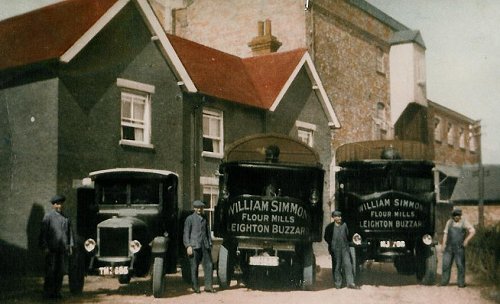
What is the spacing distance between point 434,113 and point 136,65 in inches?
1071

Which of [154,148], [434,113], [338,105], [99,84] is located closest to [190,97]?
[154,148]

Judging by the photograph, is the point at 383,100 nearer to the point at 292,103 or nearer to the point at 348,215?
the point at 292,103

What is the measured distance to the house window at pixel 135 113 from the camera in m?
17.0

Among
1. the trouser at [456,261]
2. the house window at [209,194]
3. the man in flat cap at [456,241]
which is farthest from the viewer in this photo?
the house window at [209,194]

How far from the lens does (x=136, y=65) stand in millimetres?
A: 17297

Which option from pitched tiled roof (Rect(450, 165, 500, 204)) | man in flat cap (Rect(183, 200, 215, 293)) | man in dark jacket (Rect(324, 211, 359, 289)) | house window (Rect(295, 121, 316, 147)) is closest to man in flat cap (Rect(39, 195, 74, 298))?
man in flat cap (Rect(183, 200, 215, 293))

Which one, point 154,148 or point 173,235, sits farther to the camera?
point 154,148

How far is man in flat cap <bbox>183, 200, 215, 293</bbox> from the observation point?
11.9m

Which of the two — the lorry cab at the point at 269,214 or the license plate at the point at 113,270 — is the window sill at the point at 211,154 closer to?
the lorry cab at the point at 269,214

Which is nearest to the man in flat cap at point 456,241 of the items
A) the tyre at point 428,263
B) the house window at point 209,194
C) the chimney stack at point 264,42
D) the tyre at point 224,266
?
the tyre at point 428,263

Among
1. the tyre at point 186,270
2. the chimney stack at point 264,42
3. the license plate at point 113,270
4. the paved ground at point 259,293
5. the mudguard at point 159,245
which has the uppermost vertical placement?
the chimney stack at point 264,42

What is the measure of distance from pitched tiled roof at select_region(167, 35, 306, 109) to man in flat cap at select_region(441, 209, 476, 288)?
9102 millimetres

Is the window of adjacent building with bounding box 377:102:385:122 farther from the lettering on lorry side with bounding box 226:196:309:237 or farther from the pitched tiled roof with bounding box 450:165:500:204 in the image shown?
the lettering on lorry side with bounding box 226:196:309:237

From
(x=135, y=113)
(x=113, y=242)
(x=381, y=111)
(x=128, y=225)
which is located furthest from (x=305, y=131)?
(x=113, y=242)
